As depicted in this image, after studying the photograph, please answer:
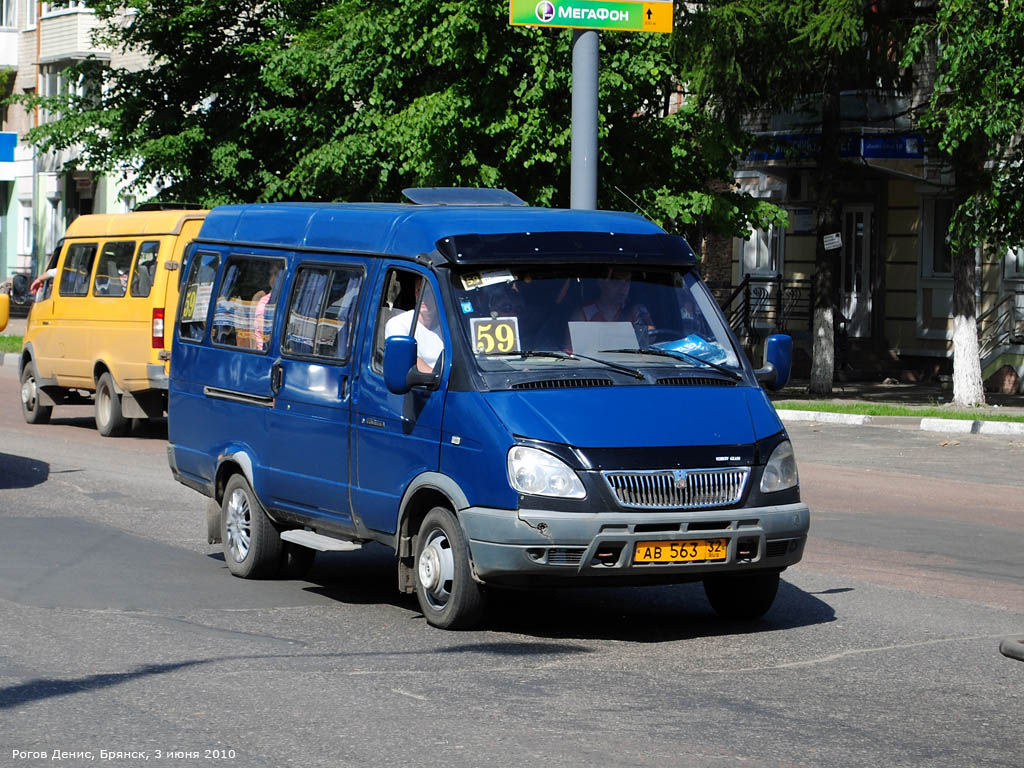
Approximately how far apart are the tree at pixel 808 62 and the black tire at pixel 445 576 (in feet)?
52.0

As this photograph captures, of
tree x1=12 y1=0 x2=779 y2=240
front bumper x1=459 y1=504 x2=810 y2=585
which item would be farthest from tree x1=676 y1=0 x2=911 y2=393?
front bumper x1=459 y1=504 x2=810 y2=585

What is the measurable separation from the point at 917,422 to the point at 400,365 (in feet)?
47.8

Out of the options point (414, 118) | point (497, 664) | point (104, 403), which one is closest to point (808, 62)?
point (414, 118)

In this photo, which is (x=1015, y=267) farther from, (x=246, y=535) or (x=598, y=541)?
(x=598, y=541)

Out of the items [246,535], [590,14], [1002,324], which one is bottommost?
[246,535]

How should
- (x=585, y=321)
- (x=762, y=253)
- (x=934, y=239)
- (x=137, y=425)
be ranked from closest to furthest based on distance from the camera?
(x=585, y=321) < (x=137, y=425) < (x=934, y=239) < (x=762, y=253)

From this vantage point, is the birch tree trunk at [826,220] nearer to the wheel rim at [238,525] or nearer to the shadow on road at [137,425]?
the shadow on road at [137,425]

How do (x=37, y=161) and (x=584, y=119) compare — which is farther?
(x=37, y=161)

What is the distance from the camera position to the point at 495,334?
8688 mm

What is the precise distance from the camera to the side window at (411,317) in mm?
8852

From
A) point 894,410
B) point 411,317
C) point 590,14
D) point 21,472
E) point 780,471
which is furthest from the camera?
point 894,410

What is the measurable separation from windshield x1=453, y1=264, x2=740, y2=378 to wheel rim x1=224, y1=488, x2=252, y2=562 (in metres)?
2.34

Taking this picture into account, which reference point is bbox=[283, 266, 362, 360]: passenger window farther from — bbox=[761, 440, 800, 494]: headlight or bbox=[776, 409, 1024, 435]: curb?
bbox=[776, 409, 1024, 435]: curb

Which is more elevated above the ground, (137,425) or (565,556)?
(565,556)
